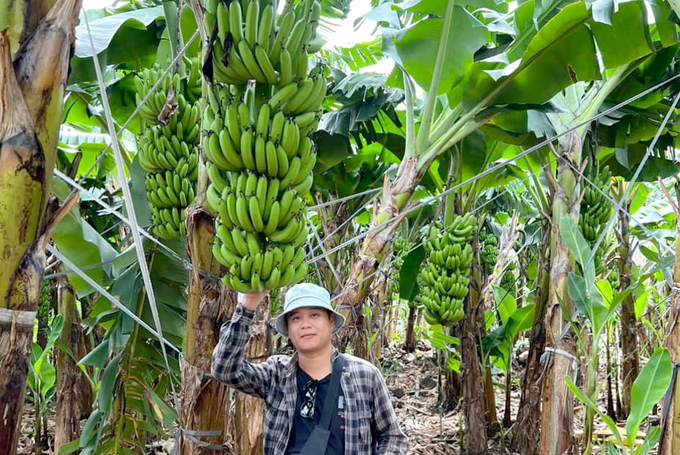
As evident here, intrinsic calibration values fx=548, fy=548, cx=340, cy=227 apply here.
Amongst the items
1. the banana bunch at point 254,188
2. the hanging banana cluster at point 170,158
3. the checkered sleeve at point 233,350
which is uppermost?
the hanging banana cluster at point 170,158

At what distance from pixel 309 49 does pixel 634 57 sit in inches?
64.6

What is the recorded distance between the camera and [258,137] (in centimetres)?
148

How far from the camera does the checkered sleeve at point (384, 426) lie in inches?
65.8

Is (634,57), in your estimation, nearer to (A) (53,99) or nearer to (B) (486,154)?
(B) (486,154)

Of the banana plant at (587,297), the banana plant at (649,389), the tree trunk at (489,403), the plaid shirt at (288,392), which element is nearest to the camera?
the plaid shirt at (288,392)

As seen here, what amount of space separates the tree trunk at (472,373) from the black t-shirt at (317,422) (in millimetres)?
2591

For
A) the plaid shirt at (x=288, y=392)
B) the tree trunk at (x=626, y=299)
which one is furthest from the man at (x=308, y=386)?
the tree trunk at (x=626, y=299)

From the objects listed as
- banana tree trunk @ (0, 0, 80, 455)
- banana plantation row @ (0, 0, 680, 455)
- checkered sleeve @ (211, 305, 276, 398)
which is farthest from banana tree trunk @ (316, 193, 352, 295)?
banana tree trunk @ (0, 0, 80, 455)

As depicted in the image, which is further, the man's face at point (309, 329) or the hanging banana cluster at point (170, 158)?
the hanging banana cluster at point (170, 158)

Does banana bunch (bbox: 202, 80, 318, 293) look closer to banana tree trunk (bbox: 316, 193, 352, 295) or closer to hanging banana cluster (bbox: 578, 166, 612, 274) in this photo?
hanging banana cluster (bbox: 578, 166, 612, 274)

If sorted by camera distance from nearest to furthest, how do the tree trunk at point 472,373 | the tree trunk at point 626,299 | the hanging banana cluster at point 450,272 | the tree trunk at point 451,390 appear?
1. the hanging banana cluster at point 450,272
2. the tree trunk at point 472,373
3. the tree trunk at point 626,299
4. the tree trunk at point 451,390

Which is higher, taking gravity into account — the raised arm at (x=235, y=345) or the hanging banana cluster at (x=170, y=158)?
the hanging banana cluster at (x=170, y=158)

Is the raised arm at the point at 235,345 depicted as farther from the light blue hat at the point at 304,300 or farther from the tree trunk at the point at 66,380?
the tree trunk at the point at 66,380

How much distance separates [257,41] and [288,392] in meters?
1.03
